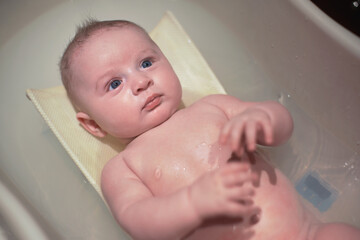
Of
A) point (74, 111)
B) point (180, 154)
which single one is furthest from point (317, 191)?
point (74, 111)

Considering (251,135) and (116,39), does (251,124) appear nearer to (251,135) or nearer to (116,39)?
(251,135)

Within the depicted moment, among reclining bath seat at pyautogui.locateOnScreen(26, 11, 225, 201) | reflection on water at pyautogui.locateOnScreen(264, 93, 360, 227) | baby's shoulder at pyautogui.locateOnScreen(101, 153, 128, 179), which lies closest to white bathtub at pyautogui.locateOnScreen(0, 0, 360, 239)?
reflection on water at pyautogui.locateOnScreen(264, 93, 360, 227)

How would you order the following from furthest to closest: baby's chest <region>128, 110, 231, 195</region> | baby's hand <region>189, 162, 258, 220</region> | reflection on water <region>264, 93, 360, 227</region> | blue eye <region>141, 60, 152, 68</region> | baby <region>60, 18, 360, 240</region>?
reflection on water <region>264, 93, 360, 227</region>, blue eye <region>141, 60, 152, 68</region>, baby's chest <region>128, 110, 231, 195</region>, baby <region>60, 18, 360, 240</region>, baby's hand <region>189, 162, 258, 220</region>

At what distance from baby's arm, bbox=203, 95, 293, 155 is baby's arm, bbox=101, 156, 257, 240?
0.06 meters

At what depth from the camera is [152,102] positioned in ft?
3.35

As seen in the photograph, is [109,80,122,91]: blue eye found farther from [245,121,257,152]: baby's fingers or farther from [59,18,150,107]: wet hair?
[245,121,257,152]: baby's fingers

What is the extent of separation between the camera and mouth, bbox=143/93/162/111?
101 centimetres

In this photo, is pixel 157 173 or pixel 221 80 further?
pixel 221 80

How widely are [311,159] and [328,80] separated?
289 mm

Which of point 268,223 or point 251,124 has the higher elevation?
point 251,124

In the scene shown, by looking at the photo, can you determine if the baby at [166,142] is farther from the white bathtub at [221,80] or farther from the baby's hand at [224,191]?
the white bathtub at [221,80]

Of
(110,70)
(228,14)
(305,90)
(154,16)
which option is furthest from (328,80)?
(154,16)

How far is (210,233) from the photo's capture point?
0.91 m

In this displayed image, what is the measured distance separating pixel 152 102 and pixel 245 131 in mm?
324
